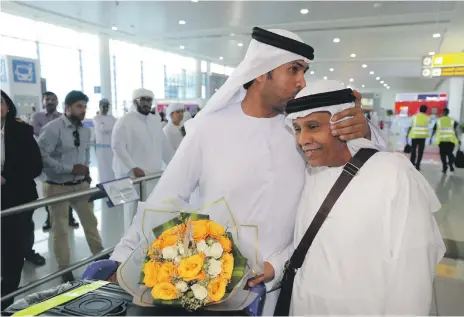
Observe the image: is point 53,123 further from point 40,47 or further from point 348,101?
point 40,47

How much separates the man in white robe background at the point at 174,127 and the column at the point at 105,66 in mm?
10212

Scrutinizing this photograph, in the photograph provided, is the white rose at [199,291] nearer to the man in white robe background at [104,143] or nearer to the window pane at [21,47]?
the man in white robe background at [104,143]

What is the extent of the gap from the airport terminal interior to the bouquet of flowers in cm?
214

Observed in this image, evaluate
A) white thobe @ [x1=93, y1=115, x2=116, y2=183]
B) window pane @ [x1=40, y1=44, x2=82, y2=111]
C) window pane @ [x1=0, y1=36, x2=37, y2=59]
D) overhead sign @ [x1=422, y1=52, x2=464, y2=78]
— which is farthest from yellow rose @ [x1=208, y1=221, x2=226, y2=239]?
window pane @ [x1=0, y1=36, x2=37, y2=59]

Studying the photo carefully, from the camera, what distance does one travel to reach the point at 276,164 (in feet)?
5.13

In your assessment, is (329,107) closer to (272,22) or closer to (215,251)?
(215,251)

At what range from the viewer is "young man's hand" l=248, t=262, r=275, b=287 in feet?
3.77

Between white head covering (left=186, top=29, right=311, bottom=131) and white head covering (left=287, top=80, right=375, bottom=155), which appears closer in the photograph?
white head covering (left=287, top=80, right=375, bottom=155)

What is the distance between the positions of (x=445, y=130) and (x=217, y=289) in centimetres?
1031

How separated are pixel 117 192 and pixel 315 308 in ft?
5.80

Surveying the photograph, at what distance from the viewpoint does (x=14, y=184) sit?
2775 millimetres

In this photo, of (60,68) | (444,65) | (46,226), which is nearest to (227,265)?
(46,226)

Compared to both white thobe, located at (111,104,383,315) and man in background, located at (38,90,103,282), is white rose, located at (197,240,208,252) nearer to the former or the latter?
white thobe, located at (111,104,383,315)

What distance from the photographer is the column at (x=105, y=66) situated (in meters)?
14.7
